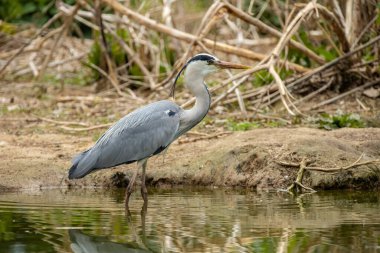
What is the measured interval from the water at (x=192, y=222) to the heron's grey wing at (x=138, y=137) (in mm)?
412

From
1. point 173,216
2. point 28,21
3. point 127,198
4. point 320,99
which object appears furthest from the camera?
point 28,21

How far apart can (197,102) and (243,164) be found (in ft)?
2.64

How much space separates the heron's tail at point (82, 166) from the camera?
7.96 metres

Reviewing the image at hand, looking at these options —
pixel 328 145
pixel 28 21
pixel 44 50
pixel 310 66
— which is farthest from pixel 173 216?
pixel 28 21

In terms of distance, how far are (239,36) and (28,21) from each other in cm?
559

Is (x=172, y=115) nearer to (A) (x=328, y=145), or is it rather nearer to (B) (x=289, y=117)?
(A) (x=328, y=145)

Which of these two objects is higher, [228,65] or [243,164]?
[228,65]

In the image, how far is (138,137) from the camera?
8.35 m

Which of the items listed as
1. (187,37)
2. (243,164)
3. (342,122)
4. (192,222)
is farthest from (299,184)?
(187,37)

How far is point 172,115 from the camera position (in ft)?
27.6

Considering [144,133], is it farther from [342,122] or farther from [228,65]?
[342,122]

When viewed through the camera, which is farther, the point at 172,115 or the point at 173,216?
the point at 172,115

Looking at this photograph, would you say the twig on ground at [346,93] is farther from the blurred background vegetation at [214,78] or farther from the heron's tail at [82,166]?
the heron's tail at [82,166]

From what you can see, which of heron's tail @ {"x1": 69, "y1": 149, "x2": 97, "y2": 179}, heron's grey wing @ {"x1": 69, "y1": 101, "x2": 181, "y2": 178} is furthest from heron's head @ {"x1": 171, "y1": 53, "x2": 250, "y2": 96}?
heron's tail @ {"x1": 69, "y1": 149, "x2": 97, "y2": 179}
